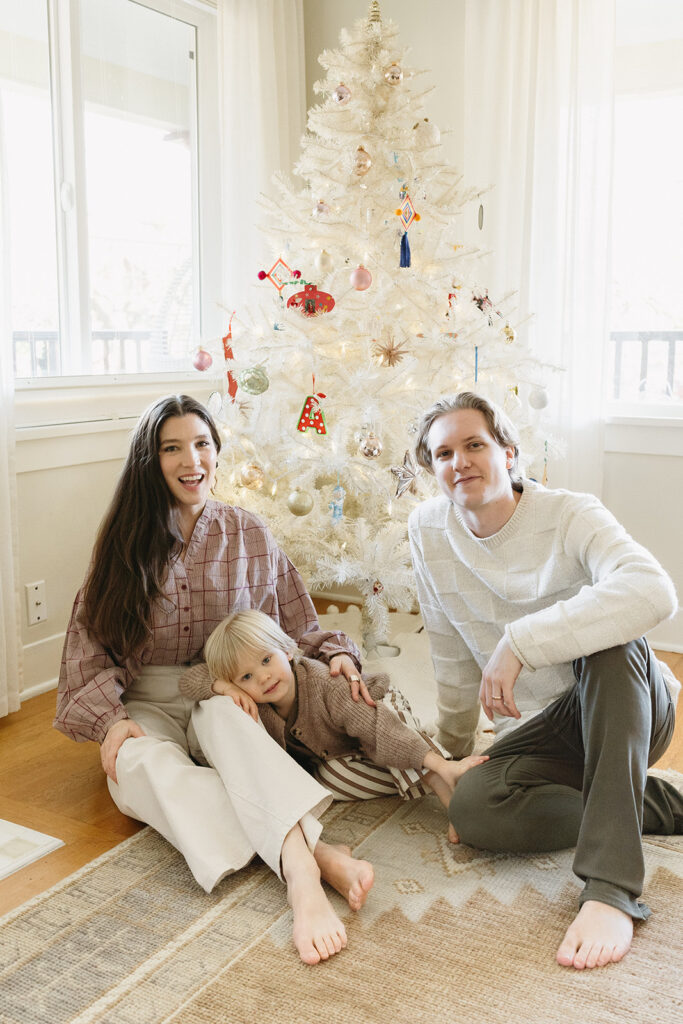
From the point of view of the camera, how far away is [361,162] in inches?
104

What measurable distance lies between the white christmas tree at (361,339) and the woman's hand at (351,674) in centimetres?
75

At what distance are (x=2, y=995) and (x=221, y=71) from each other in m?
3.02

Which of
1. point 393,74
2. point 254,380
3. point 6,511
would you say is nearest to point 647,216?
point 393,74

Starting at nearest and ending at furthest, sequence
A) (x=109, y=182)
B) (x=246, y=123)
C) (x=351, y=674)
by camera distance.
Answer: (x=351, y=674) → (x=109, y=182) → (x=246, y=123)

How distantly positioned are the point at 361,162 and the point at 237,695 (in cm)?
158

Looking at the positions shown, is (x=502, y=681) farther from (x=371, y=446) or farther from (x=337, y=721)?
(x=371, y=446)

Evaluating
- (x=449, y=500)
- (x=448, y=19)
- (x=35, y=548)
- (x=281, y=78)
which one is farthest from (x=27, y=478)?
(x=448, y=19)

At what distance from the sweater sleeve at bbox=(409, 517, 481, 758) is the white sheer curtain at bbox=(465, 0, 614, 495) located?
4.63 ft

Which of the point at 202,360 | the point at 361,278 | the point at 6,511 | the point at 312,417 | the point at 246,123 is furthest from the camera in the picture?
the point at 246,123

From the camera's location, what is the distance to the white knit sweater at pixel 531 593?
154 cm

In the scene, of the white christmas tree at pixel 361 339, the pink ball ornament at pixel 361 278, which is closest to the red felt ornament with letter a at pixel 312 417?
the white christmas tree at pixel 361 339

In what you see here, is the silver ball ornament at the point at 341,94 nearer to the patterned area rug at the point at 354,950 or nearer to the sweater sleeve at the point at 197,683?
the sweater sleeve at the point at 197,683

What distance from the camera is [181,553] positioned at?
6.73 ft

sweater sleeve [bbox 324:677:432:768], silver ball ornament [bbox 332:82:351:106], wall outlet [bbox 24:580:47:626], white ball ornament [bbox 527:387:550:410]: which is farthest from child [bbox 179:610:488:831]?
silver ball ornament [bbox 332:82:351:106]
